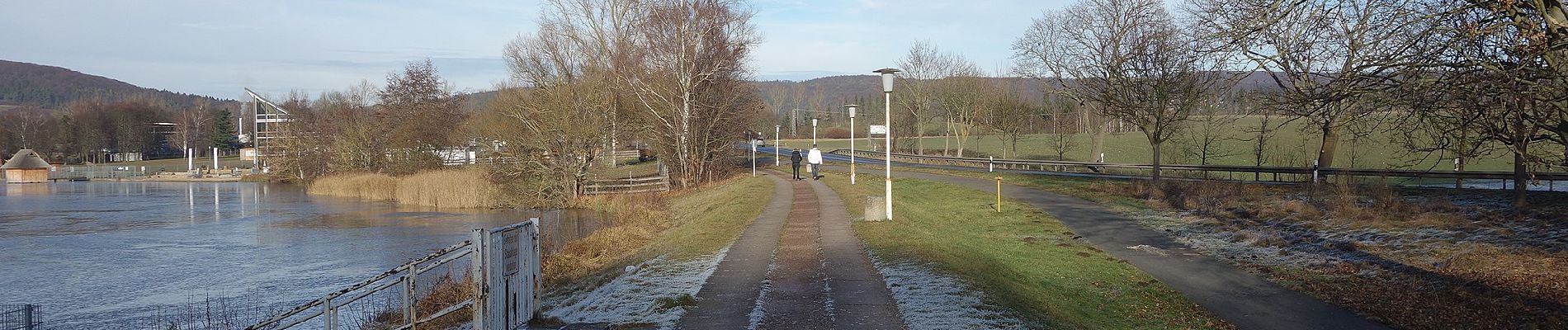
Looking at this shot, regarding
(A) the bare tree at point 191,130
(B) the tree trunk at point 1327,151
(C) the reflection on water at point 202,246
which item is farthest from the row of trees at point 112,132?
(B) the tree trunk at point 1327,151

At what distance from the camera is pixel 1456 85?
11.9m

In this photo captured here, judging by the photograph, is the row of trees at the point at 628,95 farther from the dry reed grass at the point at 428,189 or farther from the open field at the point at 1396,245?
the open field at the point at 1396,245

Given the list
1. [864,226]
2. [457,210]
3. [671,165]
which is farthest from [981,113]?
[864,226]

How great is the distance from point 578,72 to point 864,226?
24.8m

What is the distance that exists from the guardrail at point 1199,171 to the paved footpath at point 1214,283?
14.8ft

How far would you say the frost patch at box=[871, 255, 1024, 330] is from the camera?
9.62 meters

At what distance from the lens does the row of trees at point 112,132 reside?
9831cm

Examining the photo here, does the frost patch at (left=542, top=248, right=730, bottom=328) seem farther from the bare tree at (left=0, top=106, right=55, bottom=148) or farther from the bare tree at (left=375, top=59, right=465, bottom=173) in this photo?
the bare tree at (left=0, top=106, right=55, bottom=148)

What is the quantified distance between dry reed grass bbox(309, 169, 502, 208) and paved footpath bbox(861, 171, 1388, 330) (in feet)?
82.7

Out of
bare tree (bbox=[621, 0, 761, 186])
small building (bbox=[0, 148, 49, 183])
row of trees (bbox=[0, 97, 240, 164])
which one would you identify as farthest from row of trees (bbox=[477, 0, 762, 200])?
row of trees (bbox=[0, 97, 240, 164])

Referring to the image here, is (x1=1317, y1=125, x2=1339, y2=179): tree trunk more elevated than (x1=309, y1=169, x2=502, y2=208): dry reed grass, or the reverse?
(x1=1317, y1=125, x2=1339, y2=179): tree trunk

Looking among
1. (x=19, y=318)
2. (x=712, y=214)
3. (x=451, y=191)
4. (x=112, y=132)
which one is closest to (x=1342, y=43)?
(x=712, y=214)

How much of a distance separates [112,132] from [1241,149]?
4274 inches

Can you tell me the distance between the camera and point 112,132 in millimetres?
104188
